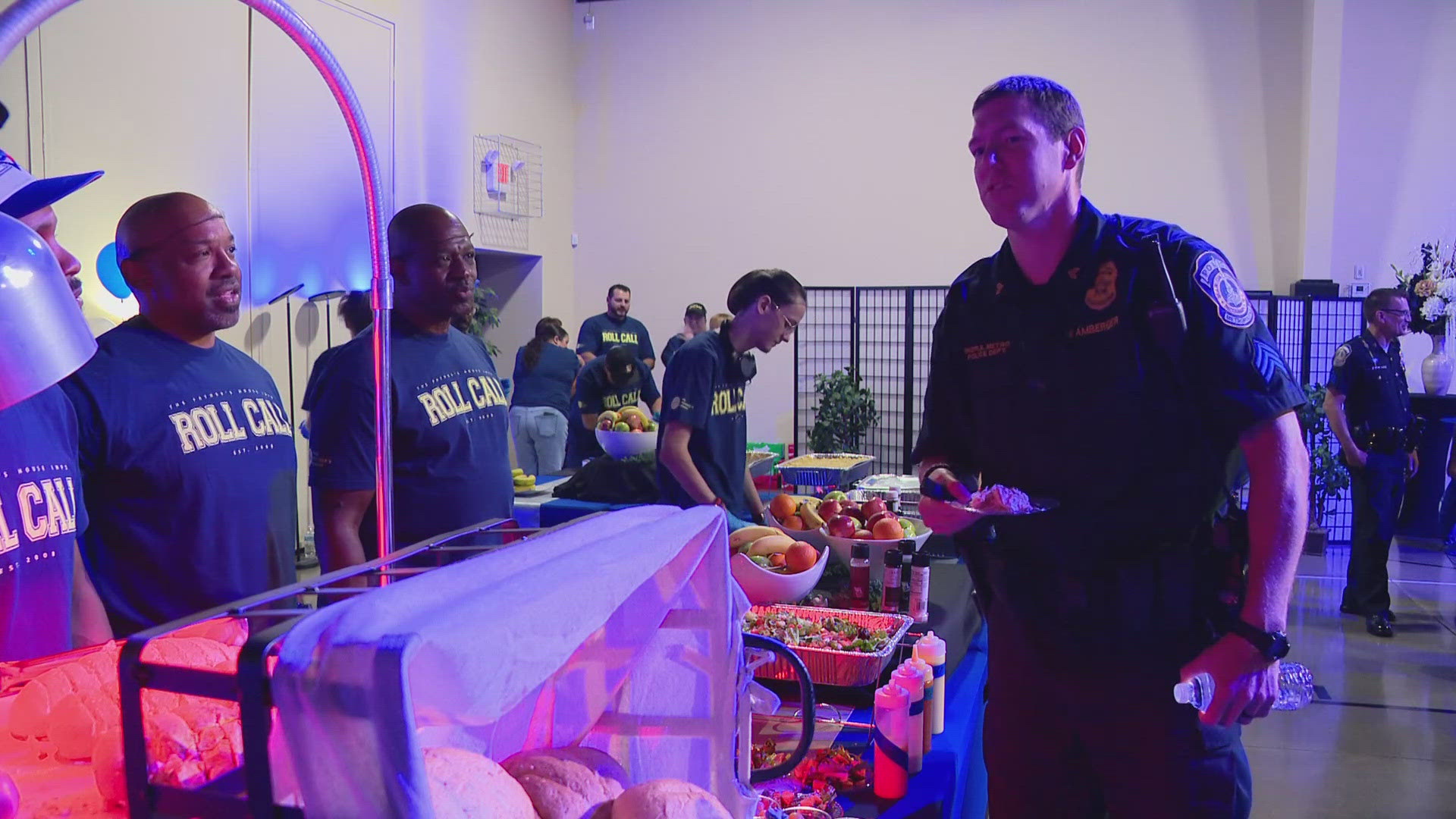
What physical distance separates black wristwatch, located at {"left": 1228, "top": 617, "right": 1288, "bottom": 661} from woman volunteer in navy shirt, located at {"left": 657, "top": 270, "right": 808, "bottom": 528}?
1.69 metres

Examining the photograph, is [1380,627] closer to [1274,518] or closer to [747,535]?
[747,535]

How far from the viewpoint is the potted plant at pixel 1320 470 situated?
20.8 feet

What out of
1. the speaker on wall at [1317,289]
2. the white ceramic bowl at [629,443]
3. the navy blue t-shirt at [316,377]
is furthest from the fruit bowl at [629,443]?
the speaker on wall at [1317,289]

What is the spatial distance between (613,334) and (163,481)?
20.1ft

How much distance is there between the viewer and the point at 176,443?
172 cm

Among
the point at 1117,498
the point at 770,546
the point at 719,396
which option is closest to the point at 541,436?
the point at 719,396

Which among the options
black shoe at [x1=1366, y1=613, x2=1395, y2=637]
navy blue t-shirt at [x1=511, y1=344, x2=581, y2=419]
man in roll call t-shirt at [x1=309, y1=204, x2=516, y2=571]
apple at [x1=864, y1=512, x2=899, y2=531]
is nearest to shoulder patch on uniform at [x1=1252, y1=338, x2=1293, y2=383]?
apple at [x1=864, y1=512, x2=899, y2=531]

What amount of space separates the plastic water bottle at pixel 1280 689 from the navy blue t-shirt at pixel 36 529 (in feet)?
5.05

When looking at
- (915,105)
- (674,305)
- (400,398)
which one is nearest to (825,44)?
(915,105)

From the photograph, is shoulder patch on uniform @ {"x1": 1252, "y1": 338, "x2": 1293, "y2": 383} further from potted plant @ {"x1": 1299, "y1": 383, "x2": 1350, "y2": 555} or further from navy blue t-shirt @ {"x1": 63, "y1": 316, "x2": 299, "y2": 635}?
potted plant @ {"x1": 1299, "y1": 383, "x2": 1350, "y2": 555}

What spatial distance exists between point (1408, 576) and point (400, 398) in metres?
6.12

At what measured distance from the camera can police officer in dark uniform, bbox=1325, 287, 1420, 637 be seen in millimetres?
4852

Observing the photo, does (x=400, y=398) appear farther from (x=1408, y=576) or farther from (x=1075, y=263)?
(x=1408, y=576)

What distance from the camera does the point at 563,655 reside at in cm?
58
